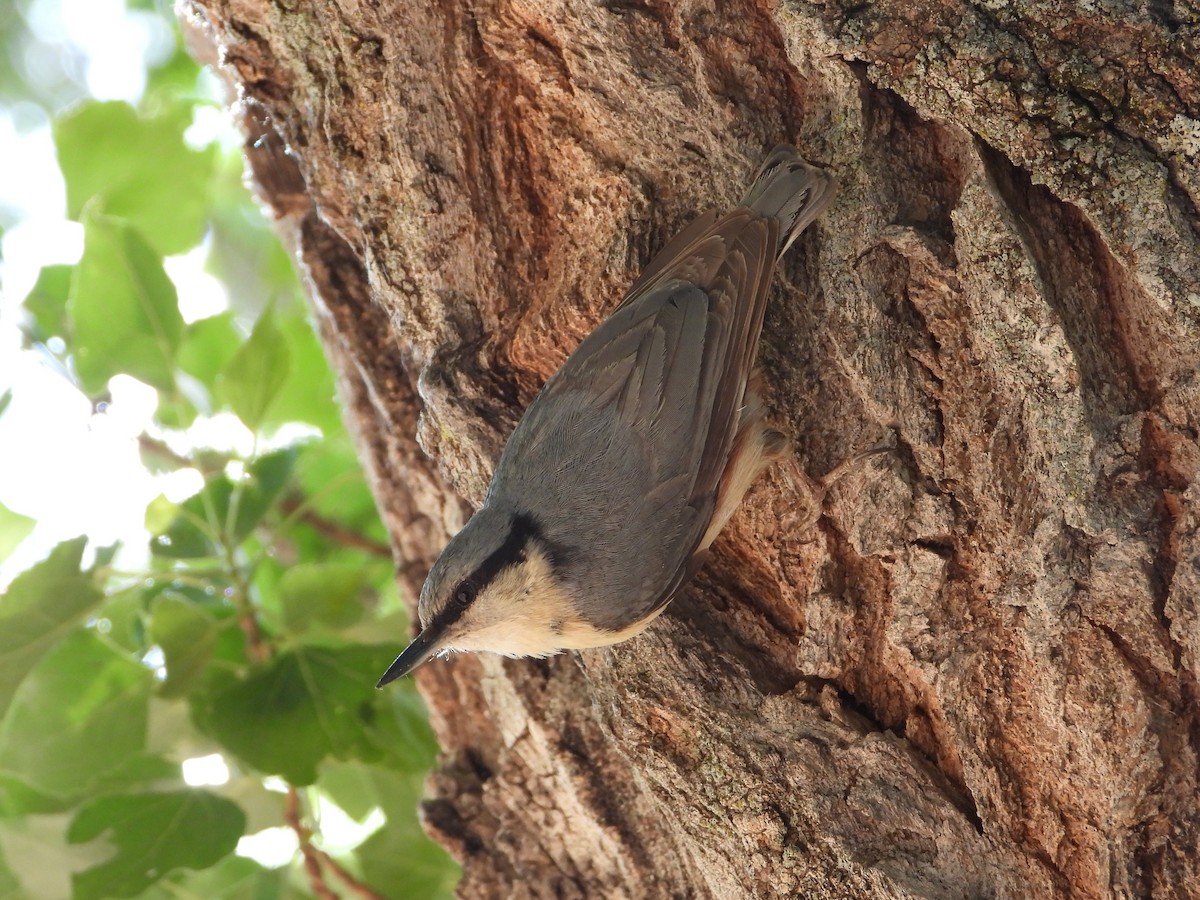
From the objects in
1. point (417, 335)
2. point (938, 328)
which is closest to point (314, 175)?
point (417, 335)

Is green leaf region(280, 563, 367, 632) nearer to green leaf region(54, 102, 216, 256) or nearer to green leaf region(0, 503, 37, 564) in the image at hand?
green leaf region(0, 503, 37, 564)

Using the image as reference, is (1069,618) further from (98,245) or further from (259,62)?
(98,245)

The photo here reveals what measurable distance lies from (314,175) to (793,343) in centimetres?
119

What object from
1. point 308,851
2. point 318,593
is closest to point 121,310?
point 318,593

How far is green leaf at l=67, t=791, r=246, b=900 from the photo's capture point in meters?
2.44

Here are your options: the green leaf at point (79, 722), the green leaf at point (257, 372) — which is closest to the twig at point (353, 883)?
the green leaf at point (79, 722)

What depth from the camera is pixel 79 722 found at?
2.61 m

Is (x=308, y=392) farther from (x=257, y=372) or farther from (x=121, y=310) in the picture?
(x=121, y=310)

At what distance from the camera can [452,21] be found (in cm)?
225

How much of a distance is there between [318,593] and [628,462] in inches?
37.7

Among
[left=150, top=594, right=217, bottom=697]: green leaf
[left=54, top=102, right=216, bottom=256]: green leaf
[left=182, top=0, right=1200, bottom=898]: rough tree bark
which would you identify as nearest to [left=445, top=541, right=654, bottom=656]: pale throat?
[left=182, top=0, right=1200, bottom=898]: rough tree bark

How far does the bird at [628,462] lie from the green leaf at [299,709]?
0.53 metres

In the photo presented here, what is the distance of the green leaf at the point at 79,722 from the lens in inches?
100

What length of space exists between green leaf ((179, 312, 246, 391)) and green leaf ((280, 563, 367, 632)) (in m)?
0.75
